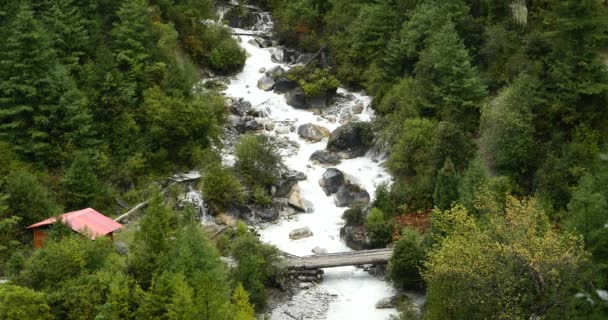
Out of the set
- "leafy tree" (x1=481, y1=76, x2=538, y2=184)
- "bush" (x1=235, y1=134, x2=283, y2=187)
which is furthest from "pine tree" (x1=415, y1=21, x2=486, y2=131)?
"bush" (x1=235, y1=134, x2=283, y2=187)

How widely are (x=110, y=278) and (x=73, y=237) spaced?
3.12 meters

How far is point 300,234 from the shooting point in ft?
129

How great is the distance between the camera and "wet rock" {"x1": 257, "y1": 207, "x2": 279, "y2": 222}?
134ft

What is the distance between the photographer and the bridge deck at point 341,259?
3522 centimetres

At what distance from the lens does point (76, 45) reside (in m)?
45.1

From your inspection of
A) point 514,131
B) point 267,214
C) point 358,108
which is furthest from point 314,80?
point 514,131

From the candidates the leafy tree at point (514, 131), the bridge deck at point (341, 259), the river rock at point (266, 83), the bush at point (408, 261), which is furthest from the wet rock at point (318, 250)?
the river rock at point (266, 83)

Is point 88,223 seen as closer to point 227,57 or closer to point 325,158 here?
point 325,158

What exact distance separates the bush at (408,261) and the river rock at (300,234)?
7157 mm

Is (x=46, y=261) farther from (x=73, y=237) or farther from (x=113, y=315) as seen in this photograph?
(x=113, y=315)

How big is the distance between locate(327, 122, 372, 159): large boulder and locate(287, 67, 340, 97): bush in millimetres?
5775

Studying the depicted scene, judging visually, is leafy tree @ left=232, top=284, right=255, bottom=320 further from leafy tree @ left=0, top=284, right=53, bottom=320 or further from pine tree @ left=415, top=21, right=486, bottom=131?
pine tree @ left=415, top=21, right=486, bottom=131

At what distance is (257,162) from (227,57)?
15.4 m

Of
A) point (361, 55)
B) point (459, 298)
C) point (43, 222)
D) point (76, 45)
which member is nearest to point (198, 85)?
point (76, 45)
